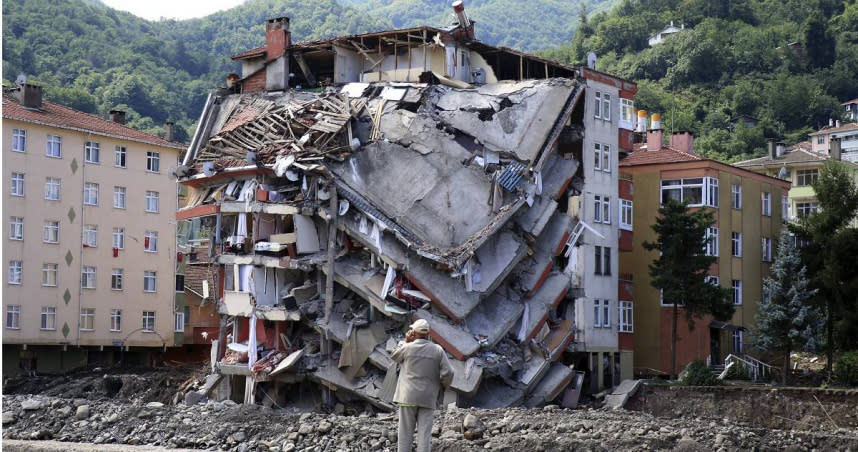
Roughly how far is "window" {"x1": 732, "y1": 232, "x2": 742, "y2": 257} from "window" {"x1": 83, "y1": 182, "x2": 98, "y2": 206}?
34.4 metres

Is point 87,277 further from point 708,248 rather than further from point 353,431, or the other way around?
point 353,431

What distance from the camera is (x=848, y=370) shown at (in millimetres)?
47406

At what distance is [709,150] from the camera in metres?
120

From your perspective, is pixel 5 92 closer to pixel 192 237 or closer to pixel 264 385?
pixel 192 237

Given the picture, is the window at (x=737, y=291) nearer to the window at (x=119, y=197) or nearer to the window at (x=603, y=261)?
the window at (x=603, y=261)

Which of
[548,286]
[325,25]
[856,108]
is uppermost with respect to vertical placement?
[325,25]

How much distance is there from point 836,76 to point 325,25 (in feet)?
232

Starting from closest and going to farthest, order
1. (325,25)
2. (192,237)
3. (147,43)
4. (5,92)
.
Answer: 1. (192,237)
2. (5,92)
3. (147,43)
4. (325,25)

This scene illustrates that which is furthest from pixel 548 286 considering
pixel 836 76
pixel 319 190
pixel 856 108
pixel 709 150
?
pixel 836 76

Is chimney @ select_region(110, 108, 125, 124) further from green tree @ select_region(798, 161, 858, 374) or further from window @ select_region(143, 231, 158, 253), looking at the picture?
green tree @ select_region(798, 161, 858, 374)

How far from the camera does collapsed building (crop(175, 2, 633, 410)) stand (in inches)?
1551

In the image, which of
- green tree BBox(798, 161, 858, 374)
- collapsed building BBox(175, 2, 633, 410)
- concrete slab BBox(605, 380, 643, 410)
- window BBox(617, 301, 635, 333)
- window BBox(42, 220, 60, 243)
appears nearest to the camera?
collapsed building BBox(175, 2, 633, 410)

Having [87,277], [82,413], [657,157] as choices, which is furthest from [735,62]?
[82,413]

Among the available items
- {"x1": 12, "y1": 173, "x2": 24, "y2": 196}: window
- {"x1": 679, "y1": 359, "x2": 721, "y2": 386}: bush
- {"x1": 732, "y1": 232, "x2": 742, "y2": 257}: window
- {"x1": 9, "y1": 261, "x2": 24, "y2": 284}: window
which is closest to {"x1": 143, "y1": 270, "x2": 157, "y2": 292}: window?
{"x1": 9, "y1": 261, "x2": 24, "y2": 284}: window
